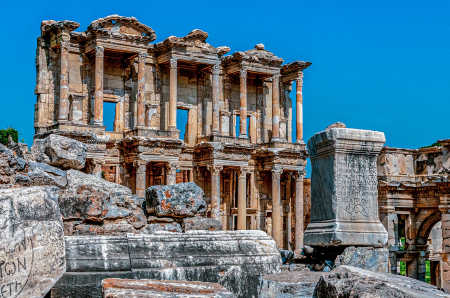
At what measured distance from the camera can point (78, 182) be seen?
948 centimetres

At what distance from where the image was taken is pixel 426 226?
2703cm

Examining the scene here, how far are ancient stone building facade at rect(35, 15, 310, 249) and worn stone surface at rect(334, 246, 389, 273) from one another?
19.9 metres

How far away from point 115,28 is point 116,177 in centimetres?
654

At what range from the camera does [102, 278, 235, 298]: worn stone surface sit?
341 cm

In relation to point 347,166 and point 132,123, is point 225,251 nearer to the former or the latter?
point 347,166

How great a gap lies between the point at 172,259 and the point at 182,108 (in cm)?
2767

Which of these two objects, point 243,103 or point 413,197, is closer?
point 413,197

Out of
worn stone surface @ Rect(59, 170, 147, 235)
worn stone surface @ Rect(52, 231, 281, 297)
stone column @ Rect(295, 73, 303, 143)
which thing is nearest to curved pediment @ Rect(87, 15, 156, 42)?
stone column @ Rect(295, 73, 303, 143)

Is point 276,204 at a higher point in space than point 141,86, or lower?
lower

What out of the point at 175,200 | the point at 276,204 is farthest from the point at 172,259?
the point at 276,204

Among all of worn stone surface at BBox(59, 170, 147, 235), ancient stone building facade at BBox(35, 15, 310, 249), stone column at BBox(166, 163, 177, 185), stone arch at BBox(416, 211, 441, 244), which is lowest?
stone arch at BBox(416, 211, 441, 244)

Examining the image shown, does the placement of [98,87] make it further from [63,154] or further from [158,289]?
[158,289]

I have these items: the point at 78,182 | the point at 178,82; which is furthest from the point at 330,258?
the point at 178,82

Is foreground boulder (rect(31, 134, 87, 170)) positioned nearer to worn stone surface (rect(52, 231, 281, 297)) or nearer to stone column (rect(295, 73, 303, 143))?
worn stone surface (rect(52, 231, 281, 297))
